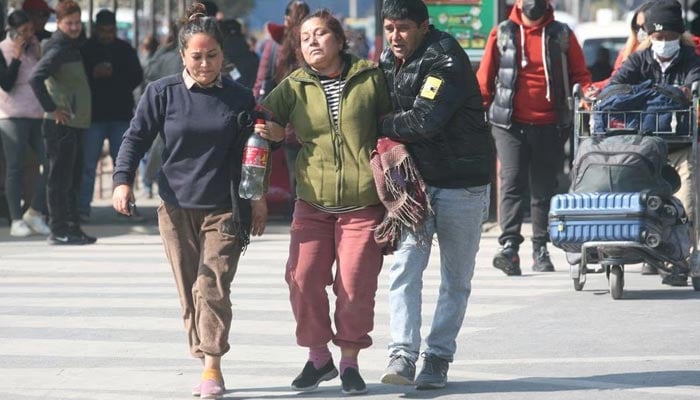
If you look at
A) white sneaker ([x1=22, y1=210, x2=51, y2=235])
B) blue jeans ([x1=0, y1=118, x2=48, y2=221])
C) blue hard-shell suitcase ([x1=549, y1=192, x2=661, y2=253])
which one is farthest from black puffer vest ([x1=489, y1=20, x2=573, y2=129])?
white sneaker ([x1=22, y1=210, x2=51, y2=235])

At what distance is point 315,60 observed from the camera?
744cm

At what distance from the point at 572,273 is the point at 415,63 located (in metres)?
3.67

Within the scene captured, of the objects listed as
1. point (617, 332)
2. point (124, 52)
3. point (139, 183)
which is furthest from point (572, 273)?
point (139, 183)

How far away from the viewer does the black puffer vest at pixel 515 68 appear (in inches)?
458

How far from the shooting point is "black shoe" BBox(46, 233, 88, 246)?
14.2m

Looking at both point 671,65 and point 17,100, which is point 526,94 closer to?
point 671,65

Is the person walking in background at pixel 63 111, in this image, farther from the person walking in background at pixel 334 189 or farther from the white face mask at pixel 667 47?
the person walking in background at pixel 334 189

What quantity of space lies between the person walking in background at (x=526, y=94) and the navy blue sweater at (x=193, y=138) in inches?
173

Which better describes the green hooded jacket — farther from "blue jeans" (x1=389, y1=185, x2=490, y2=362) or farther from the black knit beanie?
the black knit beanie

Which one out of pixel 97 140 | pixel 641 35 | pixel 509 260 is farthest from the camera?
pixel 97 140

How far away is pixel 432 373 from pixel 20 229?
312 inches

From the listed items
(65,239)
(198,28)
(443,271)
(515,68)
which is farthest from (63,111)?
(443,271)

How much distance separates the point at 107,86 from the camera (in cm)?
1577

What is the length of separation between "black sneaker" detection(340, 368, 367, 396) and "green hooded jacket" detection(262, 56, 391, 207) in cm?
72
